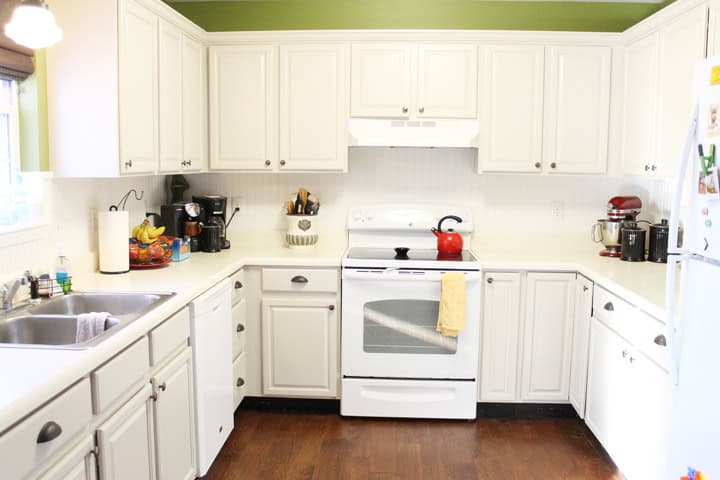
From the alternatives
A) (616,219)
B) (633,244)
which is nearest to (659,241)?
(633,244)

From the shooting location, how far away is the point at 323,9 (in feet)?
12.9

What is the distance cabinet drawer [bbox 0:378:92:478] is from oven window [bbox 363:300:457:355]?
1.90 m

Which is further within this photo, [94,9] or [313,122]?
[313,122]

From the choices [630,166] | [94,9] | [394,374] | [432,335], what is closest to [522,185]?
[630,166]

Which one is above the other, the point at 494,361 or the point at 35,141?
the point at 35,141

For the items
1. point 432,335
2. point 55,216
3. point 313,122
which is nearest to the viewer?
point 55,216

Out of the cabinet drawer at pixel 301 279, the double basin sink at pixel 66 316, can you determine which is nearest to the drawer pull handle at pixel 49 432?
the double basin sink at pixel 66 316

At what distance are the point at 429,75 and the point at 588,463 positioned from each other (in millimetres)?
2245

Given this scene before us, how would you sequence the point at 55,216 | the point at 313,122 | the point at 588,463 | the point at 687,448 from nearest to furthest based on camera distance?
1. the point at 687,448
2. the point at 55,216
3. the point at 588,463
4. the point at 313,122

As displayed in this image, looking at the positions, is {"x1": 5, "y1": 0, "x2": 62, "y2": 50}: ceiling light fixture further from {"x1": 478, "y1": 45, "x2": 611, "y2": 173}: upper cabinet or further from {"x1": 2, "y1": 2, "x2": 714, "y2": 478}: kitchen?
{"x1": 478, "y1": 45, "x2": 611, "y2": 173}: upper cabinet

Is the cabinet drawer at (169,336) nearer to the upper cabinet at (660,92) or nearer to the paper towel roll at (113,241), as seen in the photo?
the paper towel roll at (113,241)

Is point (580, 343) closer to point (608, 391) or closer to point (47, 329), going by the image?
point (608, 391)

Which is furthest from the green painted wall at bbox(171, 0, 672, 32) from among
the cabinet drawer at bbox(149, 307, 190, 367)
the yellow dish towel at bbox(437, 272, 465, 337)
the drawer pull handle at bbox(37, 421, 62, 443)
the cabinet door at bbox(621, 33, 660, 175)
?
the drawer pull handle at bbox(37, 421, 62, 443)

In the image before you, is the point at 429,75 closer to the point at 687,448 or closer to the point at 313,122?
the point at 313,122
